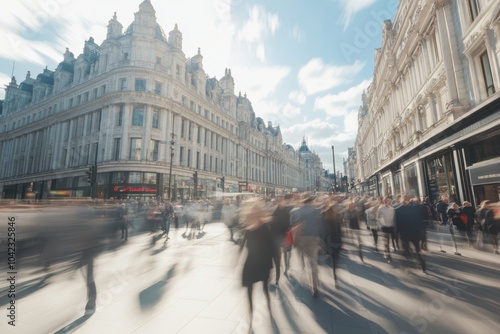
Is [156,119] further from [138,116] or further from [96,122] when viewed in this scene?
[96,122]

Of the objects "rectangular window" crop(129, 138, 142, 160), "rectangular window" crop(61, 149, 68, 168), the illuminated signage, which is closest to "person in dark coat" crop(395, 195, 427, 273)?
the illuminated signage

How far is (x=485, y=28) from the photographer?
34.9ft

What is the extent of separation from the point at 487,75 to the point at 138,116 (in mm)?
35349

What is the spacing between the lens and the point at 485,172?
10.9 m

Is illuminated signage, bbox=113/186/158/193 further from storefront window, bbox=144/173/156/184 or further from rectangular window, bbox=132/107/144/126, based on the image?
rectangular window, bbox=132/107/144/126

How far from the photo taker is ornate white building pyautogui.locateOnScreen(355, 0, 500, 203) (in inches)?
421

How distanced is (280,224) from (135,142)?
3171 centimetres

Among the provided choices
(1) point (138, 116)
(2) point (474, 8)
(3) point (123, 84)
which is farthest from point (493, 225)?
(3) point (123, 84)

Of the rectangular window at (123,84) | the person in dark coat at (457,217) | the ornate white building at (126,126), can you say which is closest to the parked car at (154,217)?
the ornate white building at (126,126)

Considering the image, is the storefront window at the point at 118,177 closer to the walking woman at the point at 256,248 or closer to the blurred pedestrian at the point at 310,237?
the blurred pedestrian at the point at 310,237

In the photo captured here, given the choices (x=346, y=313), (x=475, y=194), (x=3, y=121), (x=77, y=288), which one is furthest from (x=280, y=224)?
(x=3, y=121)

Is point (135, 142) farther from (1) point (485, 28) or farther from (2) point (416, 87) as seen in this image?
(1) point (485, 28)

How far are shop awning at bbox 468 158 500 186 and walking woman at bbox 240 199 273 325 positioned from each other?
11.5m

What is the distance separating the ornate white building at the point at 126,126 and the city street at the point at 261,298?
21.6m
